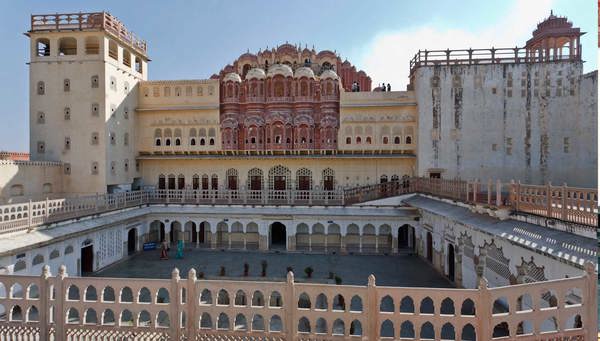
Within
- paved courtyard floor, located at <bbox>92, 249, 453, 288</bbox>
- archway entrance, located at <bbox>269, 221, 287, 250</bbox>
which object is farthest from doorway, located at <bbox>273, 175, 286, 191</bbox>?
paved courtyard floor, located at <bbox>92, 249, 453, 288</bbox>

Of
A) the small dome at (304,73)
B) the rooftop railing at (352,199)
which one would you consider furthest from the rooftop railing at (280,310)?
the small dome at (304,73)

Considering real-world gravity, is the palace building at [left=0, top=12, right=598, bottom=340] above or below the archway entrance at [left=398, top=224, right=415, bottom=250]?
above

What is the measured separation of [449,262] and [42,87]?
24.3 metres

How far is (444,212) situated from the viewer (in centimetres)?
1421

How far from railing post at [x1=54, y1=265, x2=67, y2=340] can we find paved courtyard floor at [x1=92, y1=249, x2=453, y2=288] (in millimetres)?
9140

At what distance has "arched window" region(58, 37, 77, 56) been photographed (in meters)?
22.2

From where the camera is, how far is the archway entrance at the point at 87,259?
53.4 ft

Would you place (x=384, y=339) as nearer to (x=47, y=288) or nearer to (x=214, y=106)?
(x=47, y=288)

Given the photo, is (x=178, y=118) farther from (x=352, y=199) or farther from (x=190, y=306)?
(x=190, y=306)

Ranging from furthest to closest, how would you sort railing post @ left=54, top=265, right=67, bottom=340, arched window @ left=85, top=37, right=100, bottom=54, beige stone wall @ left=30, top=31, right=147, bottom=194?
arched window @ left=85, top=37, right=100, bottom=54
beige stone wall @ left=30, top=31, right=147, bottom=194
railing post @ left=54, top=265, right=67, bottom=340

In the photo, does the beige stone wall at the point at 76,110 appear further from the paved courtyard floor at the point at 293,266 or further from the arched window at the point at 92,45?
the paved courtyard floor at the point at 293,266

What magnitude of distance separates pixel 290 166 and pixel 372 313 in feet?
60.1

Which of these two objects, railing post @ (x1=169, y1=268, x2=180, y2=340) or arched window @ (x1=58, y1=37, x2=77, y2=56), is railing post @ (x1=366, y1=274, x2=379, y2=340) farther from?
arched window @ (x1=58, y1=37, x2=77, y2=56)

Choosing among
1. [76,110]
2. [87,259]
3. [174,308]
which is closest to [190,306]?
[174,308]
